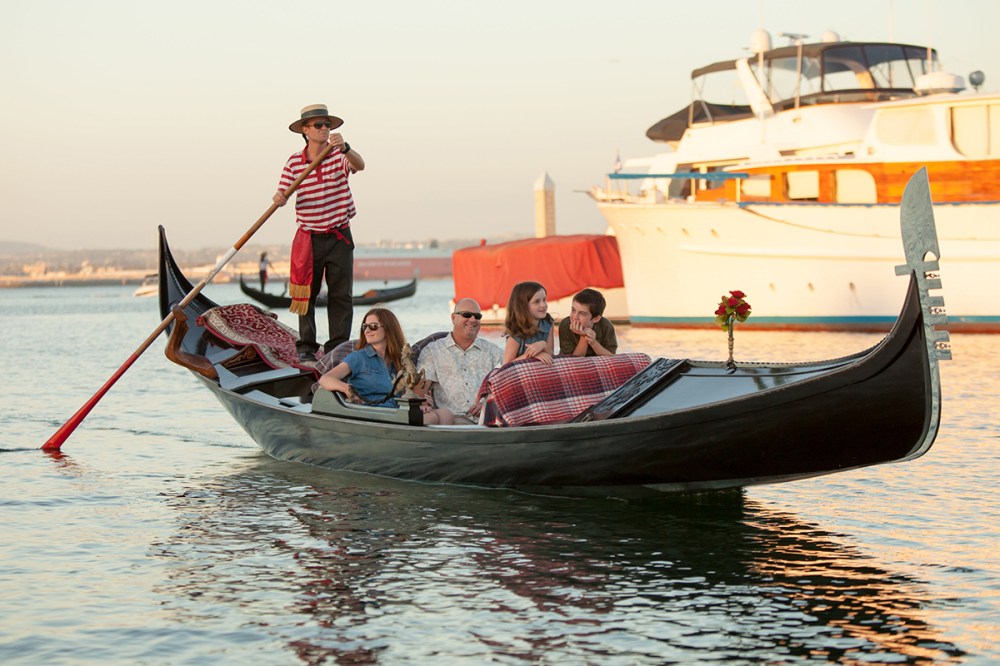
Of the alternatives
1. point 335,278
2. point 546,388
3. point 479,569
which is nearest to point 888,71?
point 335,278

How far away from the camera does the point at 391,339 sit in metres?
7.32

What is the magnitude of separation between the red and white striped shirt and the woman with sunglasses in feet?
5.68

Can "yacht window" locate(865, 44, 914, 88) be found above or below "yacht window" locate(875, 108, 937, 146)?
above

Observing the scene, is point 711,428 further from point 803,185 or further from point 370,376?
point 803,185

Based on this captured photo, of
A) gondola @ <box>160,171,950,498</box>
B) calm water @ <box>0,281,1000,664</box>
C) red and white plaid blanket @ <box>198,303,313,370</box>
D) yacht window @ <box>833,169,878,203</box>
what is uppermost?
yacht window @ <box>833,169,878,203</box>

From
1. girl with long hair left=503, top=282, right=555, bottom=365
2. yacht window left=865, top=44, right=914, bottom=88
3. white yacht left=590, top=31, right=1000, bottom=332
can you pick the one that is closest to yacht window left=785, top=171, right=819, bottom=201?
white yacht left=590, top=31, right=1000, bottom=332

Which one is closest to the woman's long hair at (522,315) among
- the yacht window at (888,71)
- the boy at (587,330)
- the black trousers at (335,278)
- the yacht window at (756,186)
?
the boy at (587,330)

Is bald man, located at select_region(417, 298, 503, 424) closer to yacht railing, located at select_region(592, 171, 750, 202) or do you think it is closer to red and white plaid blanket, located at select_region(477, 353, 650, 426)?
red and white plaid blanket, located at select_region(477, 353, 650, 426)

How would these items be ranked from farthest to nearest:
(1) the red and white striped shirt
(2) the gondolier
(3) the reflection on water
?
(1) the red and white striped shirt → (2) the gondolier → (3) the reflection on water

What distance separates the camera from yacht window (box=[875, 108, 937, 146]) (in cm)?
2016

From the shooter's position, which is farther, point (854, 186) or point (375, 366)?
point (854, 186)

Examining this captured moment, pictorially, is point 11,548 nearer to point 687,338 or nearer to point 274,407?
point 274,407

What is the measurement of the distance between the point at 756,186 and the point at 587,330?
16456 millimetres

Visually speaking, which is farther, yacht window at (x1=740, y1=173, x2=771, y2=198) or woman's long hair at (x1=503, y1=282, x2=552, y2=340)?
yacht window at (x1=740, y1=173, x2=771, y2=198)
